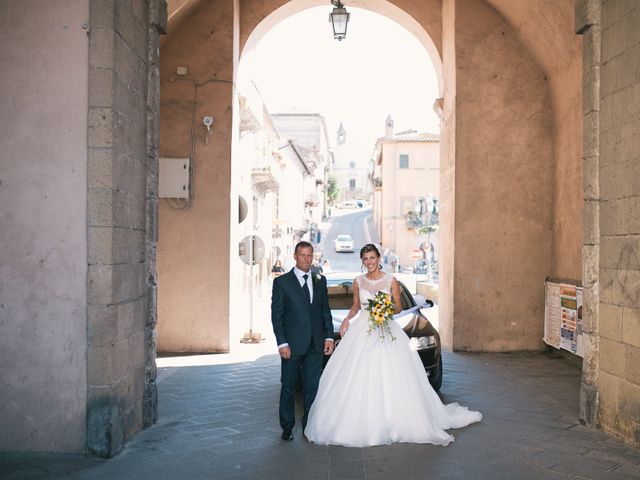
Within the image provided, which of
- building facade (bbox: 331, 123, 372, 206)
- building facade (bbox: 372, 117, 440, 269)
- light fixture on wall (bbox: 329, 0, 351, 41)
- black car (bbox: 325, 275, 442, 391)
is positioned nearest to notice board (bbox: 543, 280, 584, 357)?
black car (bbox: 325, 275, 442, 391)

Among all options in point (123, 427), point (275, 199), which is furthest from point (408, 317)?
point (275, 199)

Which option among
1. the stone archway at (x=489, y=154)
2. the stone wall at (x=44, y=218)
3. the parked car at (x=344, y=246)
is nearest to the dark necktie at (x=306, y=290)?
the stone wall at (x=44, y=218)

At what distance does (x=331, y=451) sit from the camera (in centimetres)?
535

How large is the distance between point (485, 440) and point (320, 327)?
5.74 feet

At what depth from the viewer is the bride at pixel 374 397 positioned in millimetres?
5531

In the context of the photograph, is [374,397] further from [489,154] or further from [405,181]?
[405,181]

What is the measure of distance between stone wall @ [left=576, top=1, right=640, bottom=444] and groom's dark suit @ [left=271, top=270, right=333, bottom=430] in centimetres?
264

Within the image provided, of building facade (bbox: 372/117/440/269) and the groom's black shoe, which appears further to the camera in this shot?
building facade (bbox: 372/117/440/269)

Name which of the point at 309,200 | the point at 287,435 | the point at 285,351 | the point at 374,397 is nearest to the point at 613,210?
the point at 374,397

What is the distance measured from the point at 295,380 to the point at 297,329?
46cm

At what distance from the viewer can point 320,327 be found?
5.85 meters

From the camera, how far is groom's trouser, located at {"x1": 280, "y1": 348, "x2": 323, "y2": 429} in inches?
224

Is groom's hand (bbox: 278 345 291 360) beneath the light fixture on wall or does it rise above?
beneath

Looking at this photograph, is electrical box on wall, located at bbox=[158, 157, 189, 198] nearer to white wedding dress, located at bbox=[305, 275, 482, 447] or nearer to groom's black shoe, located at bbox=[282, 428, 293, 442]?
white wedding dress, located at bbox=[305, 275, 482, 447]
